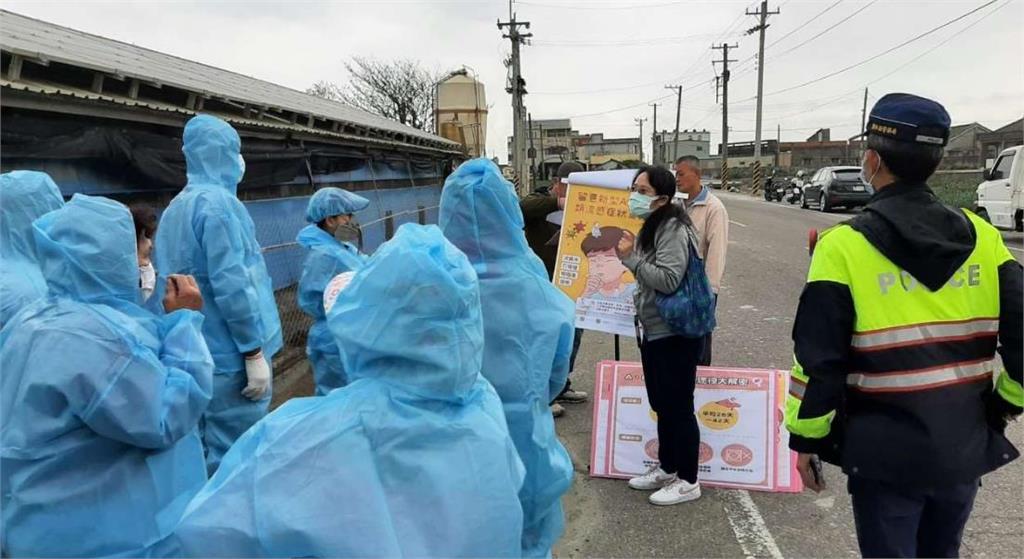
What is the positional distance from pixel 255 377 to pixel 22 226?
122cm

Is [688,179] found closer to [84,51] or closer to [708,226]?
[708,226]

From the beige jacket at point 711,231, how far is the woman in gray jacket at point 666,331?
0.93 meters

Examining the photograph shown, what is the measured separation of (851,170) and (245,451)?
24.9 meters

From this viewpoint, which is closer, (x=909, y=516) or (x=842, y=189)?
(x=909, y=516)

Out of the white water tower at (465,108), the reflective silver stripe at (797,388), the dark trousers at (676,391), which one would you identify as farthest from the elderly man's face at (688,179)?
the white water tower at (465,108)

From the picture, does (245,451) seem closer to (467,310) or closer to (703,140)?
(467,310)

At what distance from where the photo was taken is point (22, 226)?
292 centimetres

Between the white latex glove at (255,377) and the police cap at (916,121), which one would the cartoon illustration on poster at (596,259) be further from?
the police cap at (916,121)

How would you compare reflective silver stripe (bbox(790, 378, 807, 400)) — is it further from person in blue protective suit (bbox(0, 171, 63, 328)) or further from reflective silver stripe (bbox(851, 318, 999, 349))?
person in blue protective suit (bbox(0, 171, 63, 328))

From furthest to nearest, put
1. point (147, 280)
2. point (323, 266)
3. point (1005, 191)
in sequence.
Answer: point (1005, 191)
point (323, 266)
point (147, 280)

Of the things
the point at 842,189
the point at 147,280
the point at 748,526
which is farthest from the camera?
the point at 842,189

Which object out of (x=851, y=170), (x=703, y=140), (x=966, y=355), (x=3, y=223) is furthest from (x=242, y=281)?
(x=703, y=140)

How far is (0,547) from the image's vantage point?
6.38ft

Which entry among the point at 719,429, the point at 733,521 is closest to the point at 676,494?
the point at 733,521
